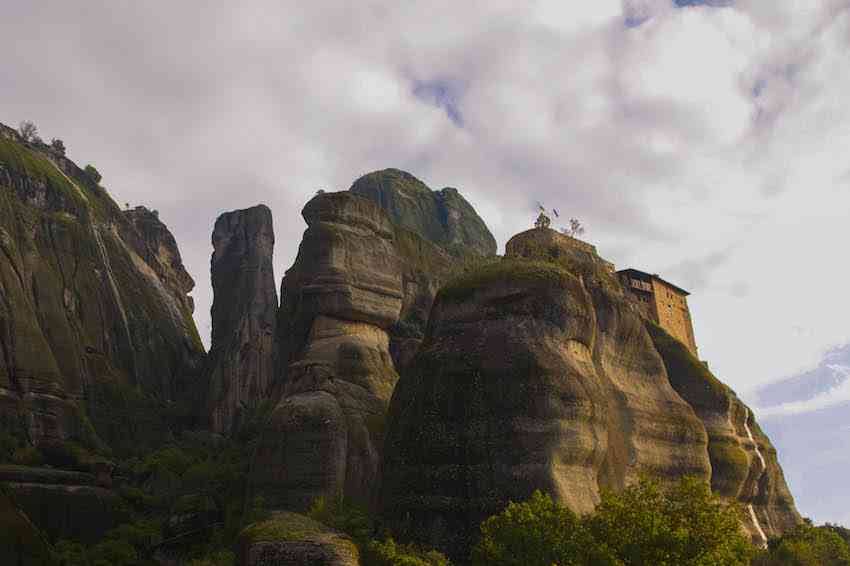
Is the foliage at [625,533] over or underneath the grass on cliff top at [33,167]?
underneath

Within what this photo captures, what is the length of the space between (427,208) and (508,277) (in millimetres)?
86670

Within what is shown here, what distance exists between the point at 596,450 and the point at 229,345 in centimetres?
6886

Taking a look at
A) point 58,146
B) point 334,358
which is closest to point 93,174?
point 58,146

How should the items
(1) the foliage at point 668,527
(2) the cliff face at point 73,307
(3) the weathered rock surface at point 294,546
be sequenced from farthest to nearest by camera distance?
(2) the cliff face at point 73,307 → (3) the weathered rock surface at point 294,546 → (1) the foliage at point 668,527

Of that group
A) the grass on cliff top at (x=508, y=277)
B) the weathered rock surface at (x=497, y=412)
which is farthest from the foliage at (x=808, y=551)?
the grass on cliff top at (x=508, y=277)

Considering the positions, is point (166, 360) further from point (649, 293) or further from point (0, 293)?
point (649, 293)

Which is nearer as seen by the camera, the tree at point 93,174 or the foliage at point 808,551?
the foliage at point 808,551

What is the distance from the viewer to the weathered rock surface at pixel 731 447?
2144 inches

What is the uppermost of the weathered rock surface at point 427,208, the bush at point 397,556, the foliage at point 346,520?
the weathered rock surface at point 427,208

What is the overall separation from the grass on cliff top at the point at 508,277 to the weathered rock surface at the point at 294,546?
1323 cm

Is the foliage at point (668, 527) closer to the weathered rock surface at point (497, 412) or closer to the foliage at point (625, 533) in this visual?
the foliage at point (625, 533)

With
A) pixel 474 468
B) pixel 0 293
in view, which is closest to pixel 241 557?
pixel 474 468

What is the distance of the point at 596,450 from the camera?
34.1 metres

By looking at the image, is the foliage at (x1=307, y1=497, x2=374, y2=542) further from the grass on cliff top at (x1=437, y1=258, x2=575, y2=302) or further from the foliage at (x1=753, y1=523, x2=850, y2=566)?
the foliage at (x1=753, y1=523, x2=850, y2=566)
